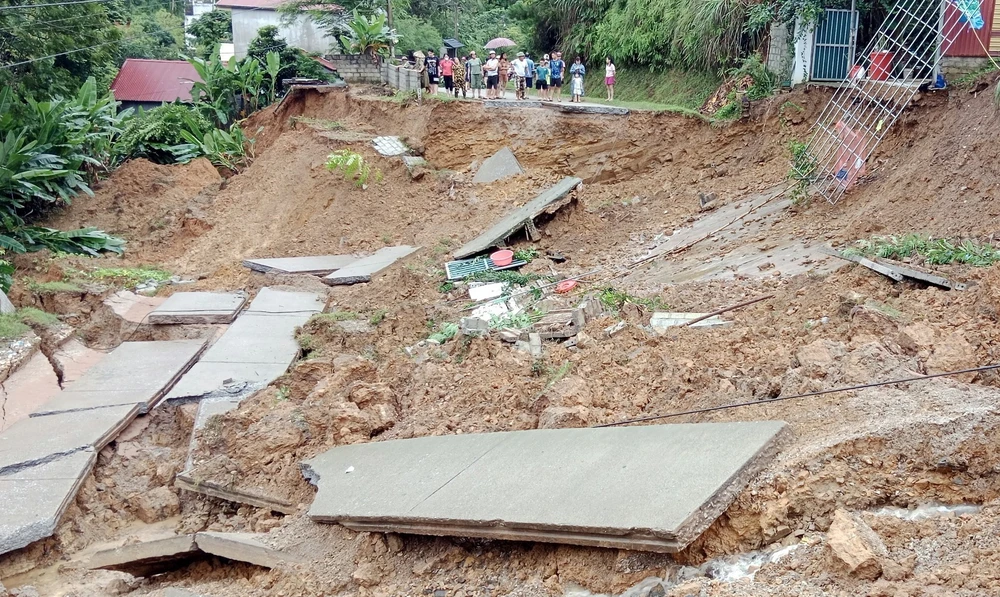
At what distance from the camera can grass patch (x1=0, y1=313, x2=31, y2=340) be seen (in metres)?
8.55

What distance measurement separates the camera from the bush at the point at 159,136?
16.9 meters

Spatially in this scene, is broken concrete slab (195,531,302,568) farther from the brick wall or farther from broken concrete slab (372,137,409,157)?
the brick wall

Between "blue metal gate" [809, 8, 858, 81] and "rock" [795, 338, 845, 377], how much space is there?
8.32 meters

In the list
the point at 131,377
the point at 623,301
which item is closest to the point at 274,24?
the point at 131,377

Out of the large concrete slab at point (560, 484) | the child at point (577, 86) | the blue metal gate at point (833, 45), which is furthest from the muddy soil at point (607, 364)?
the child at point (577, 86)

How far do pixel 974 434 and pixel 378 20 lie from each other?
50.9 ft

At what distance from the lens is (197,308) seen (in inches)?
388

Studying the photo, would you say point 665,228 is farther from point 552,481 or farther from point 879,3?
point 552,481

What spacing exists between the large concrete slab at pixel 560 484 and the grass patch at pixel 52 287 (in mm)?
6685

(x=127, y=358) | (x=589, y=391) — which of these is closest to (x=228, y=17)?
(x=127, y=358)

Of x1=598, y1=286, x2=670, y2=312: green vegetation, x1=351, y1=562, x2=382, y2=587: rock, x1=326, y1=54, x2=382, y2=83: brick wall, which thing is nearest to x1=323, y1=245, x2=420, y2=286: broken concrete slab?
x1=598, y1=286, x2=670, y2=312: green vegetation

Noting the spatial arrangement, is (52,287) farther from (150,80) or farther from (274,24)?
(150,80)

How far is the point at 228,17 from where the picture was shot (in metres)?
33.6

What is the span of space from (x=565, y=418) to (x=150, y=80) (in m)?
31.1
